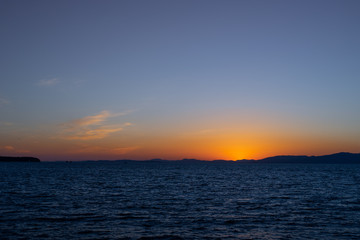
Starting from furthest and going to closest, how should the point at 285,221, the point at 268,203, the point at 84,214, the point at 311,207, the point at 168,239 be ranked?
the point at 268,203 < the point at 311,207 < the point at 84,214 < the point at 285,221 < the point at 168,239

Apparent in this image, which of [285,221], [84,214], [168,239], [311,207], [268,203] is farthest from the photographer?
[268,203]

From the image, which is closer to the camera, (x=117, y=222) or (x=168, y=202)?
(x=117, y=222)

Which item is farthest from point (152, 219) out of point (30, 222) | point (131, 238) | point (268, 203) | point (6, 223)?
point (268, 203)

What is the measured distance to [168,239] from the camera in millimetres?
22641

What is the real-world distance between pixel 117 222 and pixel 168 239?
24.0ft

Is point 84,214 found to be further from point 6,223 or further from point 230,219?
point 230,219

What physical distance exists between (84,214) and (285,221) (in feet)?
66.1

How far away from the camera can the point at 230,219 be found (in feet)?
98.3

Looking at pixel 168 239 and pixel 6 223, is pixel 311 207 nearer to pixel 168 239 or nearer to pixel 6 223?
pixel 168 239

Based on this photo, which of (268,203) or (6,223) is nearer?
(6,223)

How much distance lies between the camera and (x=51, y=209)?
3419 cm

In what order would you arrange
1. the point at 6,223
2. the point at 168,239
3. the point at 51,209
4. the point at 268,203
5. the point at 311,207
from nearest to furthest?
the point at 168,239, the point at 6,223, the point at 51,209, the point at 311,207, the point at 268,203

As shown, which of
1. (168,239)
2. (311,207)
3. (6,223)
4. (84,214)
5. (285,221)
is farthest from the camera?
(311,207)

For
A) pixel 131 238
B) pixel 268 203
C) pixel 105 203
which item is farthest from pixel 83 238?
pixel 268 203
